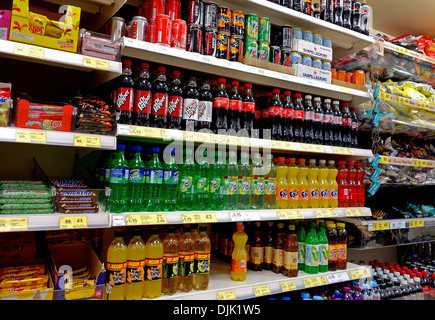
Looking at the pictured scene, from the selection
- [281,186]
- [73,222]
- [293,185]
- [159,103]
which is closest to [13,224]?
[73,222]

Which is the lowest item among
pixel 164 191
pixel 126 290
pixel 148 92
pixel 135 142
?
pixel 126 290

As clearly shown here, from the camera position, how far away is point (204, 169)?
7.06ft

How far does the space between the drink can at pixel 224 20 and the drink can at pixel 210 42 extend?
0.28 ft

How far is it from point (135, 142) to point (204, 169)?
0.54 metres

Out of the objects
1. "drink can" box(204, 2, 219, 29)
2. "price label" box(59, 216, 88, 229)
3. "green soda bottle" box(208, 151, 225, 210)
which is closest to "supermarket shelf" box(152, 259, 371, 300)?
"green soda bottle" box(208, 151, 225, 210)

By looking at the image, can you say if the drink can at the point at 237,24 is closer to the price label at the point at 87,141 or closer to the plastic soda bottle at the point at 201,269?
the price label at the point at 87,141

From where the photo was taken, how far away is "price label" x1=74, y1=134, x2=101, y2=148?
1.53 meters

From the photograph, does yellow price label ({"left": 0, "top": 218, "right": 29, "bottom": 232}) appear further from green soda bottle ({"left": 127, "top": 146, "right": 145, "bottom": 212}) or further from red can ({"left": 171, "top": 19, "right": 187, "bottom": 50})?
red can ({"left": 171, "top": 19, "right": 187, "bottom": 50})

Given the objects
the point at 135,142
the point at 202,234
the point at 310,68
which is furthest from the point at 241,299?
the point at 310,68

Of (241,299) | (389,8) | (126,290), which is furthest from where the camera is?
(389,8)

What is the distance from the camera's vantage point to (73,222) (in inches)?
59.4

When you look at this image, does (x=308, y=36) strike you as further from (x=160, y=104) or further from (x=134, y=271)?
(x=134, y=271)

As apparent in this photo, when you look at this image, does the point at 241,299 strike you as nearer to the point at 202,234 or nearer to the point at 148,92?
the point at 202,234

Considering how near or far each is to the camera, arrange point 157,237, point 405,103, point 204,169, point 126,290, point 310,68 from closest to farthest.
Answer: point 126,290 → point 157,237 → point 204,169 → point 310,68 → point 405,103
